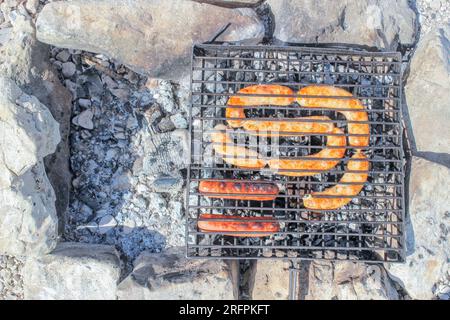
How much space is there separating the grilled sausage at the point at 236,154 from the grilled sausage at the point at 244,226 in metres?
0.42

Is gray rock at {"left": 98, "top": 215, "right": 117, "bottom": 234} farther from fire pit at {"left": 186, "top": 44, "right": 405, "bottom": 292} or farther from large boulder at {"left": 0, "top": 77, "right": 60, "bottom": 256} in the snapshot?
fire pit at {"left": 186, "top": 44, "right": 405, "bottom": 292}

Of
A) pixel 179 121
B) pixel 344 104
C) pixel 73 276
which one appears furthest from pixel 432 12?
pixel 73 276

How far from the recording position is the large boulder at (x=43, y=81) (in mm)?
4210

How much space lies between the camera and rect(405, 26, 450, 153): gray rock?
4.29 metres

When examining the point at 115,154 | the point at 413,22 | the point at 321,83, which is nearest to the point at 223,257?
the point at 115,154

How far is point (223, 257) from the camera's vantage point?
398cm

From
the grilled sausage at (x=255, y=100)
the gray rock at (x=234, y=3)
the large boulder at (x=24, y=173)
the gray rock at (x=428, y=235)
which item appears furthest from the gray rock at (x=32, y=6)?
the gray rock at (x=428, y=235)

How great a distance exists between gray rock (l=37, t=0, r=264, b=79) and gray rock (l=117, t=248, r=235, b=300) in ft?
5.52

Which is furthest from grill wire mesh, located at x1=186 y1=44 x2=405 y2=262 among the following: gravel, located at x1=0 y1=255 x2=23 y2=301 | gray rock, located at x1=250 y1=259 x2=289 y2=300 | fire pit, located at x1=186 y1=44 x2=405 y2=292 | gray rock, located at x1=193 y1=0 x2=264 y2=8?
gravel, located at x1=0 y1=255 x2=23 y2=301

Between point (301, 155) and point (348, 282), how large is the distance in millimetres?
1078

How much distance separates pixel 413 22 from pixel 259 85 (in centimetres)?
165

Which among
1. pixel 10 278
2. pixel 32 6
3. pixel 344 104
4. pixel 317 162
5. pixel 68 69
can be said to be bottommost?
pixel 10 278

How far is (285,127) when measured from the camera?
4.01 meters

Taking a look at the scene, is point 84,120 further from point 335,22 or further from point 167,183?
point 335,22
